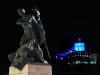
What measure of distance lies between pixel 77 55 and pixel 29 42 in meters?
94.3

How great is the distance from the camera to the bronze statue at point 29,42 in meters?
18.2

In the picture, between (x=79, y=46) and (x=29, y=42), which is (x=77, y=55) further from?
(x=29, y=42)

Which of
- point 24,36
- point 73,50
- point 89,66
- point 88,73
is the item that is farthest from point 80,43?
point 24,36

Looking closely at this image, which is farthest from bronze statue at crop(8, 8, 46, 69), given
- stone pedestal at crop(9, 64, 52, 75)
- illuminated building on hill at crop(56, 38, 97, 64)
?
illuminated building on hill at crop(56, 38, 97, 64)

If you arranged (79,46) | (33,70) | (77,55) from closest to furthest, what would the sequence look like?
(33,70) < (77,55) < (79,46)

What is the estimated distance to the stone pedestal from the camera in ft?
59.1

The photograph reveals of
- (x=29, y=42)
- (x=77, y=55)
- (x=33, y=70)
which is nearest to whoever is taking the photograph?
(x=33, y=70)

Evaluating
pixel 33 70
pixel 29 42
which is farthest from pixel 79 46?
pixel 33 70

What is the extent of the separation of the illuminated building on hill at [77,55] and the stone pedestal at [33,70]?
260 ft

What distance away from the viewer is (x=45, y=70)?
1867 cm

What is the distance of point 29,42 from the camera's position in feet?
60.2

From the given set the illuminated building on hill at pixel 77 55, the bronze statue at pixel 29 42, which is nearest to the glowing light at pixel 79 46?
the illuminated building on hill at pixel 77 55

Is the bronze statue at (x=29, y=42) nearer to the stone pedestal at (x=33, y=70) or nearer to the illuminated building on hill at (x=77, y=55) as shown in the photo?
the stone pedestal at (x=33, y=70)

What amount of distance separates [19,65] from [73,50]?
97173 mm
